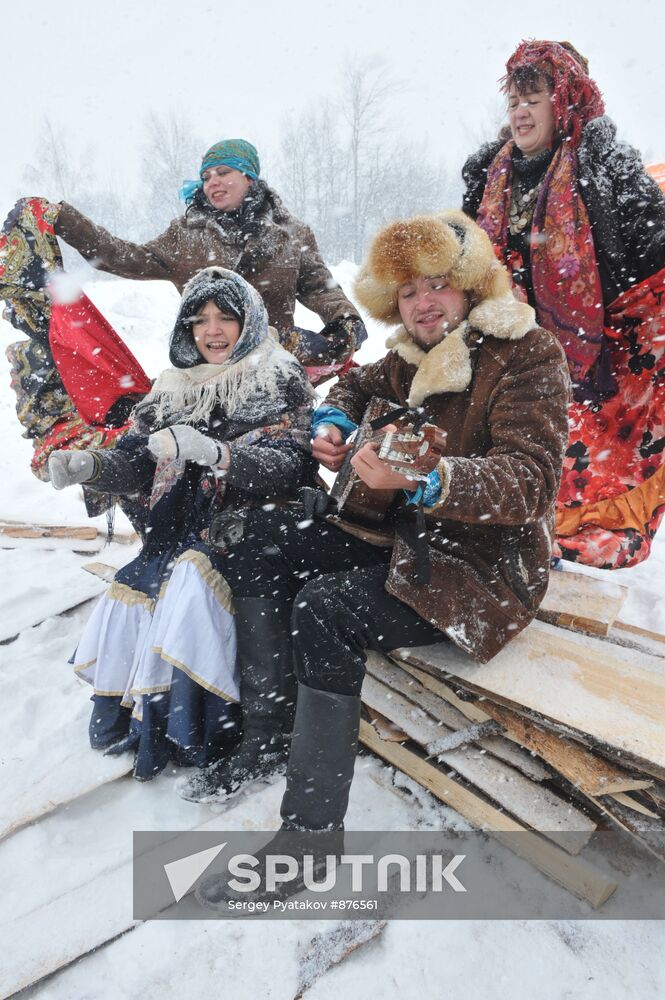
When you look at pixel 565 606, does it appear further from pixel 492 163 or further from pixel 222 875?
pixel 492 163

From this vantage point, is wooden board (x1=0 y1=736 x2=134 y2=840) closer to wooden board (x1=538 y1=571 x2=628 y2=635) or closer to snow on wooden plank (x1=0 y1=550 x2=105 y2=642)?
snow on wooden plank (x1=0 y1=550 x2=105 y2=642)

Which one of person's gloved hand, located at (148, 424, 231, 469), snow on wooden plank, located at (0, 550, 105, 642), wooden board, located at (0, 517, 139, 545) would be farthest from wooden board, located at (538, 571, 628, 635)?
wooden board, located at (0, 517, 139, 545)

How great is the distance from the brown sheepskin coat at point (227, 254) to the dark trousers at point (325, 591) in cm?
143

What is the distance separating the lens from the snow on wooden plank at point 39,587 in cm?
320

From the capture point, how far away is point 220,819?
75.0 inches

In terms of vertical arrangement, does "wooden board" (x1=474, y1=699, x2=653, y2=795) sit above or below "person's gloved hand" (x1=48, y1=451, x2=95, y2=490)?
below

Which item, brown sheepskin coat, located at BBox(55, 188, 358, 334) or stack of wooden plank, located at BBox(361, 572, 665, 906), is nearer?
stack of wooden plank, located at BBox(361, 572, 665, 906)

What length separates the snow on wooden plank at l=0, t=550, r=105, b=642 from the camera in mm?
3201

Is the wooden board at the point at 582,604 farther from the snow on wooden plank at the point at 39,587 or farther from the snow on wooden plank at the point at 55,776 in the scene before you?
the snow on wooden plank at the point at 39,587

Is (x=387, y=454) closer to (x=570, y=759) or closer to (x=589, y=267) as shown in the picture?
(x=570, y=759)

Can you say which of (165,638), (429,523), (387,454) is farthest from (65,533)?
(387,454)

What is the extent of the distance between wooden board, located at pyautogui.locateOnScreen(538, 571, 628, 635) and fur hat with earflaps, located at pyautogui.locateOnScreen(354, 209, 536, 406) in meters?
0.98

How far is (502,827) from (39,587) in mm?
2867

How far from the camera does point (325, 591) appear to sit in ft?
5.97
